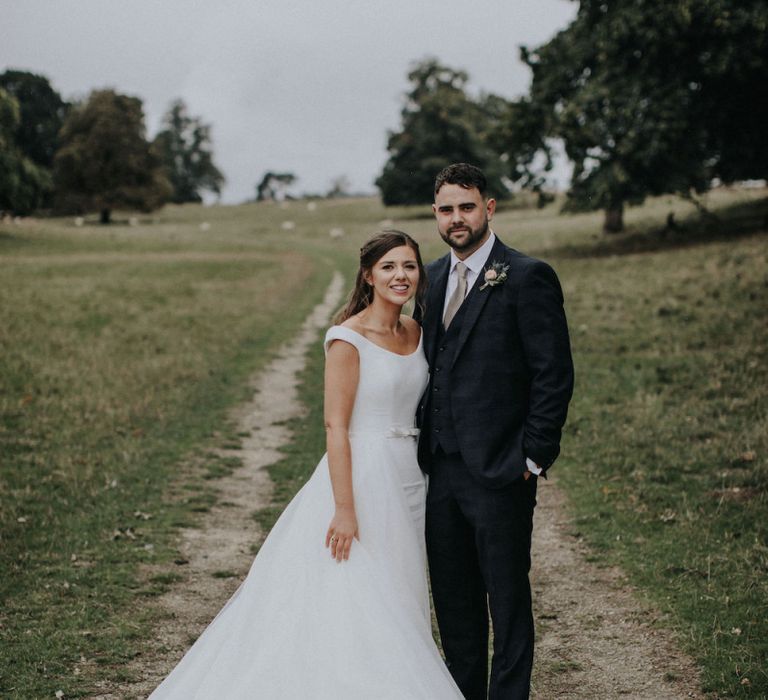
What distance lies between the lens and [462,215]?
13.7ft

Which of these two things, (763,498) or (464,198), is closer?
(464,198)

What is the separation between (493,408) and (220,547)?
4.13 metres

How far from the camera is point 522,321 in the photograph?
160 inches

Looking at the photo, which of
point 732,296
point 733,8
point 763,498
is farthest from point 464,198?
point 733,8

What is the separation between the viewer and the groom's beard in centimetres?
420

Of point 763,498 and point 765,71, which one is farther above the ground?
point 765,71

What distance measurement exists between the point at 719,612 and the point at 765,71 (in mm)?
20204

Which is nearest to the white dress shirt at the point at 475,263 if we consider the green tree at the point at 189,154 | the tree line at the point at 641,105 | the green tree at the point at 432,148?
the tree line at the point at 641,105

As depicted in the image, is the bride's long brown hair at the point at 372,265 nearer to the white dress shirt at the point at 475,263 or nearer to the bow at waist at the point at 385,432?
the white dress shirt at the point at 475,263

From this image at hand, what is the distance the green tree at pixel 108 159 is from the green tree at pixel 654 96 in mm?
46017

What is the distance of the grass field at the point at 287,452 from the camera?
5.79 m

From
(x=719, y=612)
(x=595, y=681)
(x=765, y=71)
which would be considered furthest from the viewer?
(x=765, y=71)

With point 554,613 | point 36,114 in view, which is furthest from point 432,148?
point 554,613

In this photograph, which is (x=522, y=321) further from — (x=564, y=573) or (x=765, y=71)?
(x=765, y=71)
